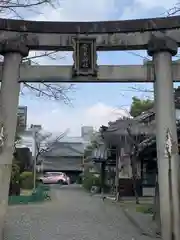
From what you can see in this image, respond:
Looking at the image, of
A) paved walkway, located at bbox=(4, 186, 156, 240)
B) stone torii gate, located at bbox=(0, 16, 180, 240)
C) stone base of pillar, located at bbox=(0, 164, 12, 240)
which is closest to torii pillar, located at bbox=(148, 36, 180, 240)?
stone torii gate, located at bbox=(0, 16, 180, 240)

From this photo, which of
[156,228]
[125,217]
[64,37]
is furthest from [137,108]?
[64,37]

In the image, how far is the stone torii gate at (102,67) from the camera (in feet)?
35.4

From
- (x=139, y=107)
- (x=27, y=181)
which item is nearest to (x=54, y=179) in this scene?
(x=27, y=181)

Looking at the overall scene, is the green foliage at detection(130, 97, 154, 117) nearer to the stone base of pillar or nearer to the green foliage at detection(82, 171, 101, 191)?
the green foliage at detection(82, 171, 101, 191)

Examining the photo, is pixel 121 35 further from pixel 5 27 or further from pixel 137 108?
pixel 137 108

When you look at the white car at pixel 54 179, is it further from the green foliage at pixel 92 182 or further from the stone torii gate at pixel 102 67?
the stone torii gate at pixel 102 67

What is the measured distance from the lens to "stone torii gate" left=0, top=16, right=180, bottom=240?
35.4 feet

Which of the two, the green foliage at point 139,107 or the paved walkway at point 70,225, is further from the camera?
the green foliage at point 139,107

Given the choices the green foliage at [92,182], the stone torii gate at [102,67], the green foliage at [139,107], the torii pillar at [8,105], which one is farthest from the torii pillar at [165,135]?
the green foliage at [139,107]

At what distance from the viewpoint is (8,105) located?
11.1m

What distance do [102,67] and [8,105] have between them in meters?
2.60

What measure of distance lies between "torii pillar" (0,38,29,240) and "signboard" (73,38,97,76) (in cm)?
135

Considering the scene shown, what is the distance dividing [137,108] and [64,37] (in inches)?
1346

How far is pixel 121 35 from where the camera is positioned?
11.7 metres
